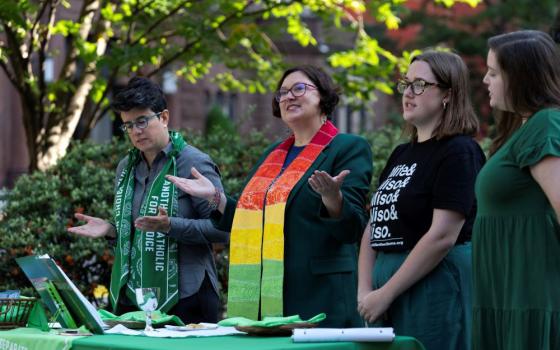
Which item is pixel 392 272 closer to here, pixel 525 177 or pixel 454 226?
pixel 454 226

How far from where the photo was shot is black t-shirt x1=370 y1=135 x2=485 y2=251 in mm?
4816

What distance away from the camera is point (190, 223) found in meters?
5.55

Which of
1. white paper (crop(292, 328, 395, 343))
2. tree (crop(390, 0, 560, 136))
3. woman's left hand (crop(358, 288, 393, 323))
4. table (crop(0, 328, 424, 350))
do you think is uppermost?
tree (crop(390, 0, 560, 136))

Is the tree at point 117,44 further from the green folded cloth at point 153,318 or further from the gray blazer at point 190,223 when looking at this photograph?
the green folded cloth at point 153,318

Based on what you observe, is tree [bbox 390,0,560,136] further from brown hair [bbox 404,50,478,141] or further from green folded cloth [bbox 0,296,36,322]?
green folded cloth [bbox 0,296,36,322]

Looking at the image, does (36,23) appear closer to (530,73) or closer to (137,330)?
(137,330)

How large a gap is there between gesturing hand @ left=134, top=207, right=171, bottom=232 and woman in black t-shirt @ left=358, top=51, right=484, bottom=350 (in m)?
1.00

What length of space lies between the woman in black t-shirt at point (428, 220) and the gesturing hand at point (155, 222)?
3.29 feet

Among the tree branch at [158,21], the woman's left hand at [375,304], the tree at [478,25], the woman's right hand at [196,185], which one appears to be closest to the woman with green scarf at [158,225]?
the woman's right hand at [196,185]

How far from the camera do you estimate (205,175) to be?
19.1ft

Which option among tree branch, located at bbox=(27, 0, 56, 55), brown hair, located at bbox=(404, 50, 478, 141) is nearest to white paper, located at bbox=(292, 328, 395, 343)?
brown hair, located at bbox=(404, 50, 478, 141)

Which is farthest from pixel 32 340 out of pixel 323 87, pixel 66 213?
pixel 66 213

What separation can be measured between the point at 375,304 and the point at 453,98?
0.99 meters

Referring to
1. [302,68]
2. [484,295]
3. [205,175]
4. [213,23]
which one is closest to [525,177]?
[484,295]
